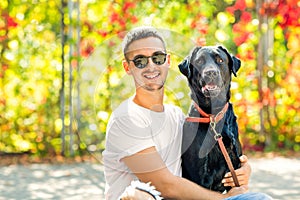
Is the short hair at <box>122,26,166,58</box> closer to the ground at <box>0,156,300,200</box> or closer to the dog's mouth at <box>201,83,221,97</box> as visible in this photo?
the dog's mouth at <box>201,83,221,97</box>

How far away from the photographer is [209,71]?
270 centimetres

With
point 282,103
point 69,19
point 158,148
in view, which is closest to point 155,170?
point 158,148

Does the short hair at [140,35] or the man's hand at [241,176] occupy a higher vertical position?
the short hair at [140,35]

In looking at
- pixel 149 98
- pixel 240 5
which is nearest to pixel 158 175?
pixel 149 98

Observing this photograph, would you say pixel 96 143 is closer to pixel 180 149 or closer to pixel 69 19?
pixel 180 149

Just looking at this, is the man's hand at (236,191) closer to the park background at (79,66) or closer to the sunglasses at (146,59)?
the sunglasses at (146,59)

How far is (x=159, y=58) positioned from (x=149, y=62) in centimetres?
4

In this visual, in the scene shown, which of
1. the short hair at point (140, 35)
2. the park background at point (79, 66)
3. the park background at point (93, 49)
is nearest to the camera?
the short hair at point (140, 35)

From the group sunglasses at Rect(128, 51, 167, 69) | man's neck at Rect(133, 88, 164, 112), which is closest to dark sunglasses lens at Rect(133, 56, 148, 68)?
sunglasses at Rect(128, 51, 167, 69)

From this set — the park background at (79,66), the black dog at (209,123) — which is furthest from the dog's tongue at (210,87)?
the park background at (79,66)

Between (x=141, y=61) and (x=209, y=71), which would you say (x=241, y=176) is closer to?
(x=209, y=71)

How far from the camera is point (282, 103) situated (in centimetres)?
766

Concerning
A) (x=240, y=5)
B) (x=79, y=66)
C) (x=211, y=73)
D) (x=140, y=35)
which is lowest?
(x=79, y=66)

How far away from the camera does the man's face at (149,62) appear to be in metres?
2.49
